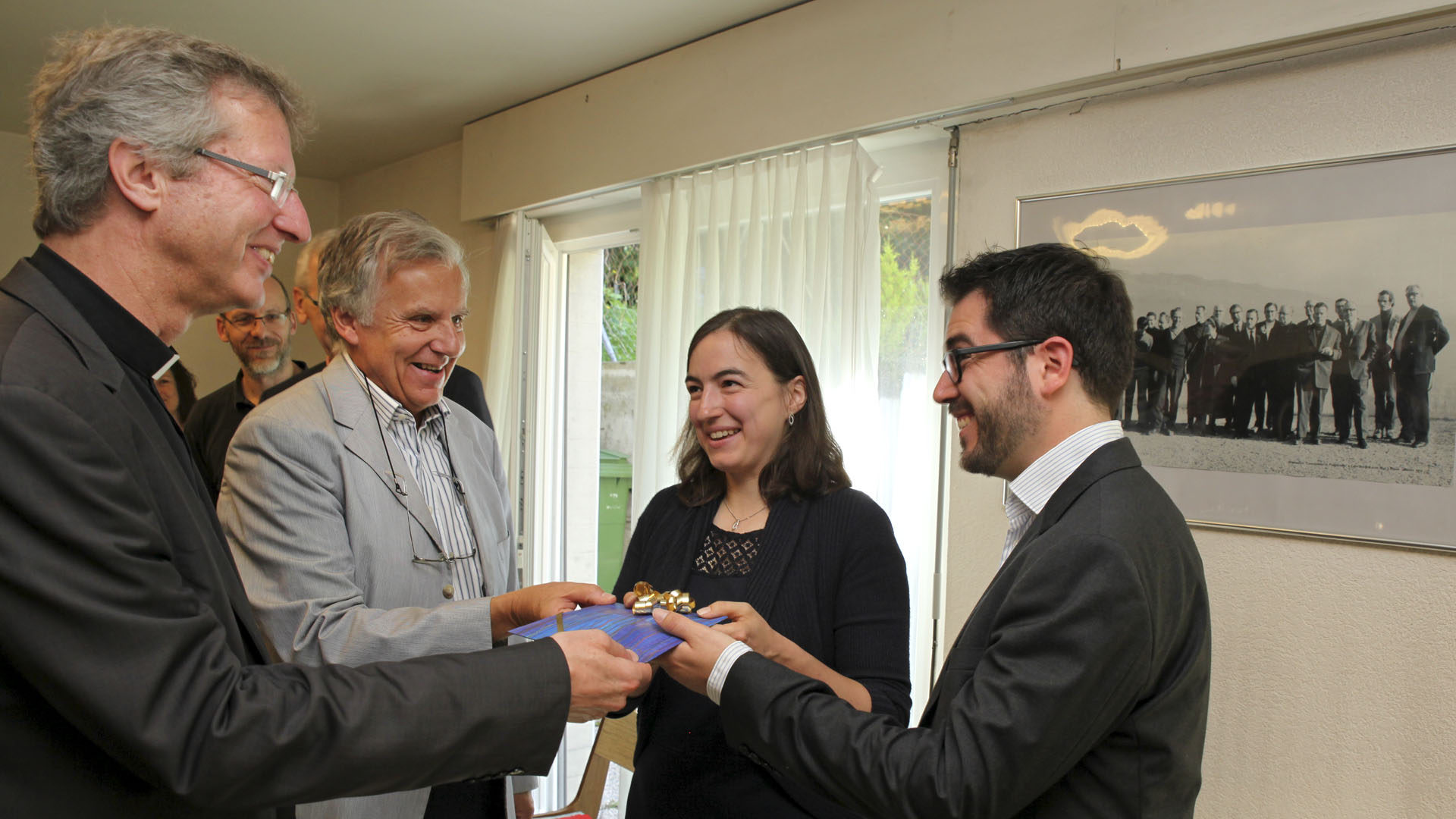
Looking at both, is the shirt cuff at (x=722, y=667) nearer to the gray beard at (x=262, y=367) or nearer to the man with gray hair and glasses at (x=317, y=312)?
the man with gray hair and glasses at (x=317, y=312)

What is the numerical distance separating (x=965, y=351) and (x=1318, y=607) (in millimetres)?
1305

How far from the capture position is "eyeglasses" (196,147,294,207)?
1.11 meters

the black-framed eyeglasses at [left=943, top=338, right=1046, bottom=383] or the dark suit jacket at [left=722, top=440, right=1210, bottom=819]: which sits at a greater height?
the black-framed eyeglasses at [left=943, top=338, right=1046, bottom=383]

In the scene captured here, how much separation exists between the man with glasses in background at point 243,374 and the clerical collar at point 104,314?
233 cm

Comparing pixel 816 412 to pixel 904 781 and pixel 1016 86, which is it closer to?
pixel 904 781

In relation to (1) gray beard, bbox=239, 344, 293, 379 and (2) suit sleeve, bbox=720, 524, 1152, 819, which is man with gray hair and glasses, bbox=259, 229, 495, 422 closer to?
(1) gray beard, bbox=239, 344, 293, 379

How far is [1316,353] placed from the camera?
2.08 metres

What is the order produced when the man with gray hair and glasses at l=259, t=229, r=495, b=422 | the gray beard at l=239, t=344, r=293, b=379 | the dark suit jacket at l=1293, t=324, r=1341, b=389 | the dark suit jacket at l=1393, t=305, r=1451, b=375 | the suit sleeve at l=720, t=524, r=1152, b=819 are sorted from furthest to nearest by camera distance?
the gray beard at l=239, t=344, r=293, b=379 < the man with gray hair and glasses at l=259, t=229, r=495, b=422 < the dark suit jacket at l=1293, t=324, r=1341, b=389 < the dark suit jacket at l=1393, t=305, r=1451, b=375 < the suit sleeve at l=720, t=524, r=1152, b=819

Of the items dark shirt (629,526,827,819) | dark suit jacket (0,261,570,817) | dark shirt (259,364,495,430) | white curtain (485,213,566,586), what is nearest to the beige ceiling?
white curtain (485,213,566,586)

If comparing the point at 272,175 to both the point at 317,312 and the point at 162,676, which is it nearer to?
the point at 162,676

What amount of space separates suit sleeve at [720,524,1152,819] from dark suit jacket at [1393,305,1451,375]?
1342mm

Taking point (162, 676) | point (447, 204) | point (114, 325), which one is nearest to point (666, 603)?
point (162, 676)

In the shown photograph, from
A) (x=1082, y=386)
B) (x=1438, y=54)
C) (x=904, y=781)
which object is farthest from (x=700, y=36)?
(x=904, y=781)

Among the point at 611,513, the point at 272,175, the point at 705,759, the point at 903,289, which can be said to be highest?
the point at 903,289
